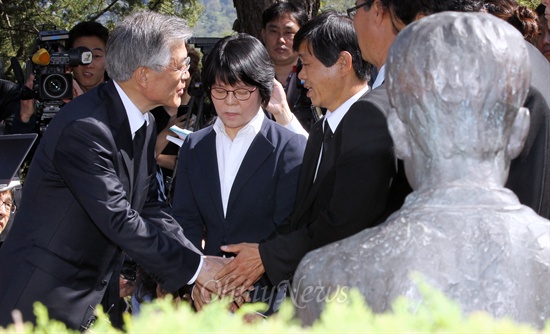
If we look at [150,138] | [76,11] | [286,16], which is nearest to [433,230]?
[150,138]

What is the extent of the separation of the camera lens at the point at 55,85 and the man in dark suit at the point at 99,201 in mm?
2453

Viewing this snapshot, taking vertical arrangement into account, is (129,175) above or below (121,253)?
above

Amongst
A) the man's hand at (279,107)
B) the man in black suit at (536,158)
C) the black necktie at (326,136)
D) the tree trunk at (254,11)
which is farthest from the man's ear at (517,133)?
the tree trunk at (254,11)

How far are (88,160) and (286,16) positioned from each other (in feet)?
11.7

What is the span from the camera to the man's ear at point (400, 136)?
7.02 feet

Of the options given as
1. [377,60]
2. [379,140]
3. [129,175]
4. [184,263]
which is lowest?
[184,263]

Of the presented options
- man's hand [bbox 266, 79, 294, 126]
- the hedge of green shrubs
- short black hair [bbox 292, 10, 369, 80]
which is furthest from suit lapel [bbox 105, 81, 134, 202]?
the hedge of green shrubs

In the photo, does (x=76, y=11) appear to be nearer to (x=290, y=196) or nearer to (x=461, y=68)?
(x=290, y=196)

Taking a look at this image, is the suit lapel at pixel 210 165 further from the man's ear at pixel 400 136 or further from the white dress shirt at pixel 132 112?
the man's ear at pixel 400 136

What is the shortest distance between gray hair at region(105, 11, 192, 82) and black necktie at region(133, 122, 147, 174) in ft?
0.88

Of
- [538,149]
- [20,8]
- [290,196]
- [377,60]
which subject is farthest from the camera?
[20,8]

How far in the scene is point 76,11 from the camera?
18469mm

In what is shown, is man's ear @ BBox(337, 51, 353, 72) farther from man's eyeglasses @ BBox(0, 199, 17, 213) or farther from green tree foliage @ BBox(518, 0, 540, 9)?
green tree foliage @ BBox(518, 0, 540, 9)

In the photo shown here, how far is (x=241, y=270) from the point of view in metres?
4.31
